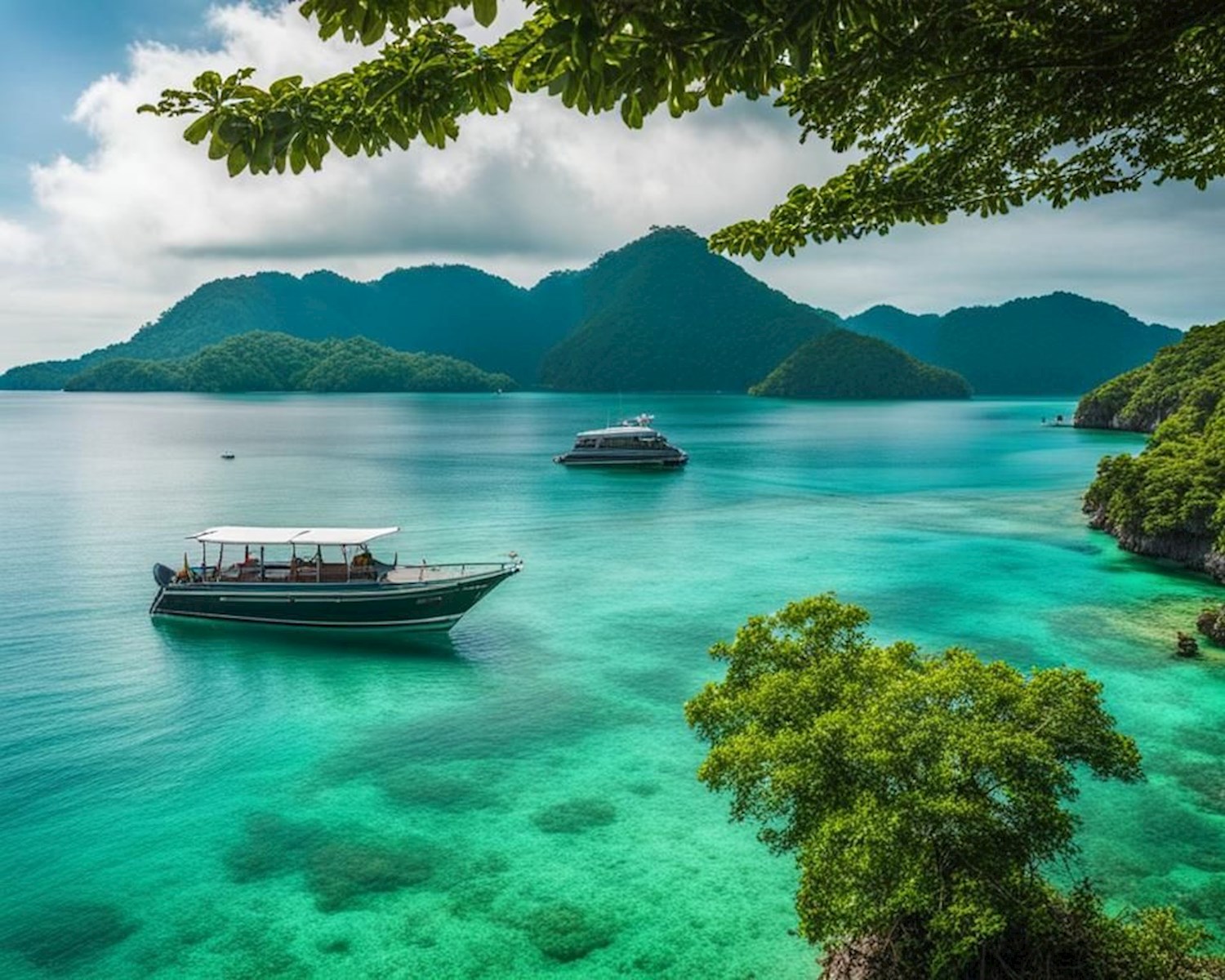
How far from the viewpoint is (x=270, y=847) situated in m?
15.6

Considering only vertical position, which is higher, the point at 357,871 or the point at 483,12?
the point at 483,12

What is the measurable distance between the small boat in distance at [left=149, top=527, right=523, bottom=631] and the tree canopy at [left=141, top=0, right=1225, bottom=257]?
21384mm

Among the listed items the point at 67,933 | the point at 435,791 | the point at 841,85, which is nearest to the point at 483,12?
the point at 841,85

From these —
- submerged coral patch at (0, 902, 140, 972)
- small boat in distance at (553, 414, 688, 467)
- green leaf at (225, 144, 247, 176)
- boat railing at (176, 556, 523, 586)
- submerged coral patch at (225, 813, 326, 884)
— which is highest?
green leaf at (225, 144, 247, 176)

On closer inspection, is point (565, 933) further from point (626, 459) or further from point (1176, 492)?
point (626, 459)

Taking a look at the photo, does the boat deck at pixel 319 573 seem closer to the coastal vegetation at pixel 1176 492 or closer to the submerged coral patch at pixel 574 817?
the submerged coral patch at pixel 574 817

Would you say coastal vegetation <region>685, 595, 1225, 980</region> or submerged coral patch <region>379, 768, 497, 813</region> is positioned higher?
coastal vegetation <region>685, 595, 1225, 980</region>

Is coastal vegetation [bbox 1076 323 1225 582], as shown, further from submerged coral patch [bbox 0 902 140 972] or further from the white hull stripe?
submerged coral patch [bbox 0 902 140 972]

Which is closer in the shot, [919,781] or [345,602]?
[919,781]

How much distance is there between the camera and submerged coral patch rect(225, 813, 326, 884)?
1483cm

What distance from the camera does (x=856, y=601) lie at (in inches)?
1280

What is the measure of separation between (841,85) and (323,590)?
83.2ft

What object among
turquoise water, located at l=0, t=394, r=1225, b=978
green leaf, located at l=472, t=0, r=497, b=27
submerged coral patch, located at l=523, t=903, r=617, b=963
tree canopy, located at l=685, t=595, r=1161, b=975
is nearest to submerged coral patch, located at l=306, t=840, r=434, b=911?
turquoise water, located at l=0, t=394, r=1225, b=978

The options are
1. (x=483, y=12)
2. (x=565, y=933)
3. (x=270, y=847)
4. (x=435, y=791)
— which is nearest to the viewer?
(x=483, y=12)
